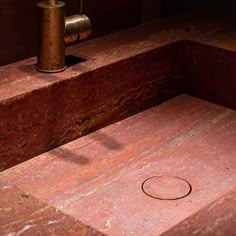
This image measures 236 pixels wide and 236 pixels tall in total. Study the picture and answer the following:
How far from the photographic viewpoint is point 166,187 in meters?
1.30

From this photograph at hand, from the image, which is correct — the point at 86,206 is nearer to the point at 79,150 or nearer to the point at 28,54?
the point at 79,150

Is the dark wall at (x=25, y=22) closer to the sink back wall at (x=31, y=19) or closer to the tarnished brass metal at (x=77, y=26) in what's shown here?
the sink back wall at (x=31, y=19)

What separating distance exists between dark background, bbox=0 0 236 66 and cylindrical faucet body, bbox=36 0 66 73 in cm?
10

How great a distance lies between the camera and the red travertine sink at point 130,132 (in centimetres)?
122

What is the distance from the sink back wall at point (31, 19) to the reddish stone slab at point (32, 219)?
1.70 feet

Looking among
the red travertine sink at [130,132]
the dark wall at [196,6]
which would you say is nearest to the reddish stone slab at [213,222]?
the red travertine sink at [130,132]

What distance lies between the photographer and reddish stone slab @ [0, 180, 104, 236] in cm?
96

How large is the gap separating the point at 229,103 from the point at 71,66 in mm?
432

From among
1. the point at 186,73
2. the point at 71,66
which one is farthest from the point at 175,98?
the point at 71,66

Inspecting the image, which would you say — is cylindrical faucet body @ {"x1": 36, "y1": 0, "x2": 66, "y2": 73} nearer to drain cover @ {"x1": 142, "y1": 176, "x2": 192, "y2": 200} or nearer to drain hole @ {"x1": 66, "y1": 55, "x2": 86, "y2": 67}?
drain hole @ {"x1": 66, "y1": 55, "x2": 86, "y2": 67}

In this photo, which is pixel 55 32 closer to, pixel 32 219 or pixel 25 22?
pixel 25 22

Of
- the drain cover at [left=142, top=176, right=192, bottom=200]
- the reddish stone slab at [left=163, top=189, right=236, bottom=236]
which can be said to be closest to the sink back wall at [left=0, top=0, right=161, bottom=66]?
the drain cover at [left=142, top=176, right=192, bottom=200]

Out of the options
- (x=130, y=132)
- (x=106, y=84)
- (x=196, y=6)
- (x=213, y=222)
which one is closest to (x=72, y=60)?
(x=106, y=84)

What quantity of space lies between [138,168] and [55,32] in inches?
13.8
